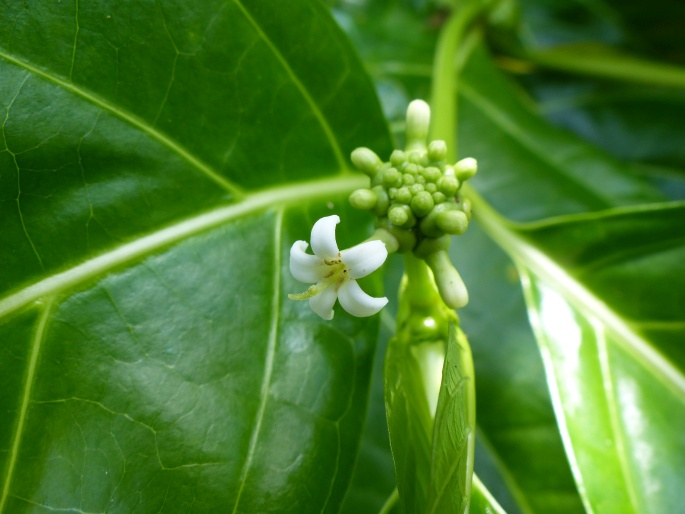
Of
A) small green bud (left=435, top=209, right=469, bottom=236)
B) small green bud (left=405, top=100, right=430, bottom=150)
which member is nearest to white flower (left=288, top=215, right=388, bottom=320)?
small green bud (left=435, top=209, right=469, bottom=236)

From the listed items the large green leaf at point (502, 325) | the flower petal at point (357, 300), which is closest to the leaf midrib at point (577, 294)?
the large green leaf at point (502, 325)

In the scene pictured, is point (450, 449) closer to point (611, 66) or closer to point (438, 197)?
point (438, 197)

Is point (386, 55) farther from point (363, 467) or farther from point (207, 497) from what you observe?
point (207, 497)

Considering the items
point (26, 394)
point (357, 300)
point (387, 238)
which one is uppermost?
point (387, 238)

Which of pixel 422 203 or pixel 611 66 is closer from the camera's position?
pixel 422 203

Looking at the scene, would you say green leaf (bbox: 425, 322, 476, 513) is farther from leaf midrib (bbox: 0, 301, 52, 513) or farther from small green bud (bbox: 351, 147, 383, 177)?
leaf midrib (bbox: 0, 301, 52, 513)

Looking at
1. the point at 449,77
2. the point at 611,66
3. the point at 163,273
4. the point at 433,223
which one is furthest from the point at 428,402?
the point at 611,66

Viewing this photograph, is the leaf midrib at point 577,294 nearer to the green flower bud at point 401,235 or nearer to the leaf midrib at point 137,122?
the green flower bud at point 401,235
